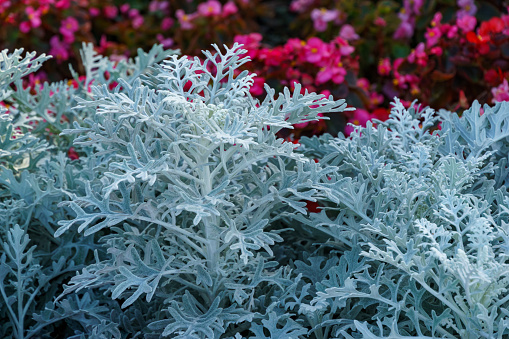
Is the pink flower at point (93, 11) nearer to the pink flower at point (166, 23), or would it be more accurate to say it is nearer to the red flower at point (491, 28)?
the pink flower at point (166, 23)

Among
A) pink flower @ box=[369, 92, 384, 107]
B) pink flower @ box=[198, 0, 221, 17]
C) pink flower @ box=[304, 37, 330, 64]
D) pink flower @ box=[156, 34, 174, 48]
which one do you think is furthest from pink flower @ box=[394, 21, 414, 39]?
pink flower @ box=[156, 34, 174, 48]

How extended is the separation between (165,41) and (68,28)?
0.58 m

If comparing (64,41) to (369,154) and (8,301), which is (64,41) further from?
(369,154)

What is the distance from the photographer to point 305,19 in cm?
358

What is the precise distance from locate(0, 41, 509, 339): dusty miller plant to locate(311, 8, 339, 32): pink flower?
1.81 m

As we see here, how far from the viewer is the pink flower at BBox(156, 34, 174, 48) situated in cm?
353

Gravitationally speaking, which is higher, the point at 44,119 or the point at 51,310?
the point at 44,119

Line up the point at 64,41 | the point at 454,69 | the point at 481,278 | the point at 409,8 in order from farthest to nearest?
the point at 64,41 → the point at 409,8 → the point at 454,69 → the point at 481,278

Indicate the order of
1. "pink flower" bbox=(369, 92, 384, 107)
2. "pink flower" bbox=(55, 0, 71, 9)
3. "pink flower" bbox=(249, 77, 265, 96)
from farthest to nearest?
"pink flower" bbox=(55, 0, 71, 9), "pink flower" bbox=(369, 92, 384, 107), "pink flower" bbox=(249, 77, 265, 96)

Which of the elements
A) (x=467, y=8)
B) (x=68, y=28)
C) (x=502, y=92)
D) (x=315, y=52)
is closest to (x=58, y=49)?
(x=68, y=28)

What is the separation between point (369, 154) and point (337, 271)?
0.98ft

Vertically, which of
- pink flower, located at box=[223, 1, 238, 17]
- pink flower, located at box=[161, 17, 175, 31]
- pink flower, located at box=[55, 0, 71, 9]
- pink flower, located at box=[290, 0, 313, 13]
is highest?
pink flower, located at box=[55, 0, 71, 9]

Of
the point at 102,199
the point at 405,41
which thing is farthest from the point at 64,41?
the point at 102,199

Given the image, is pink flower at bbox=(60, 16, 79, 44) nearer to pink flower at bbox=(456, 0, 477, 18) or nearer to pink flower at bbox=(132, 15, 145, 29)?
pink flower at bbox=(132, 15, 145, 29)
